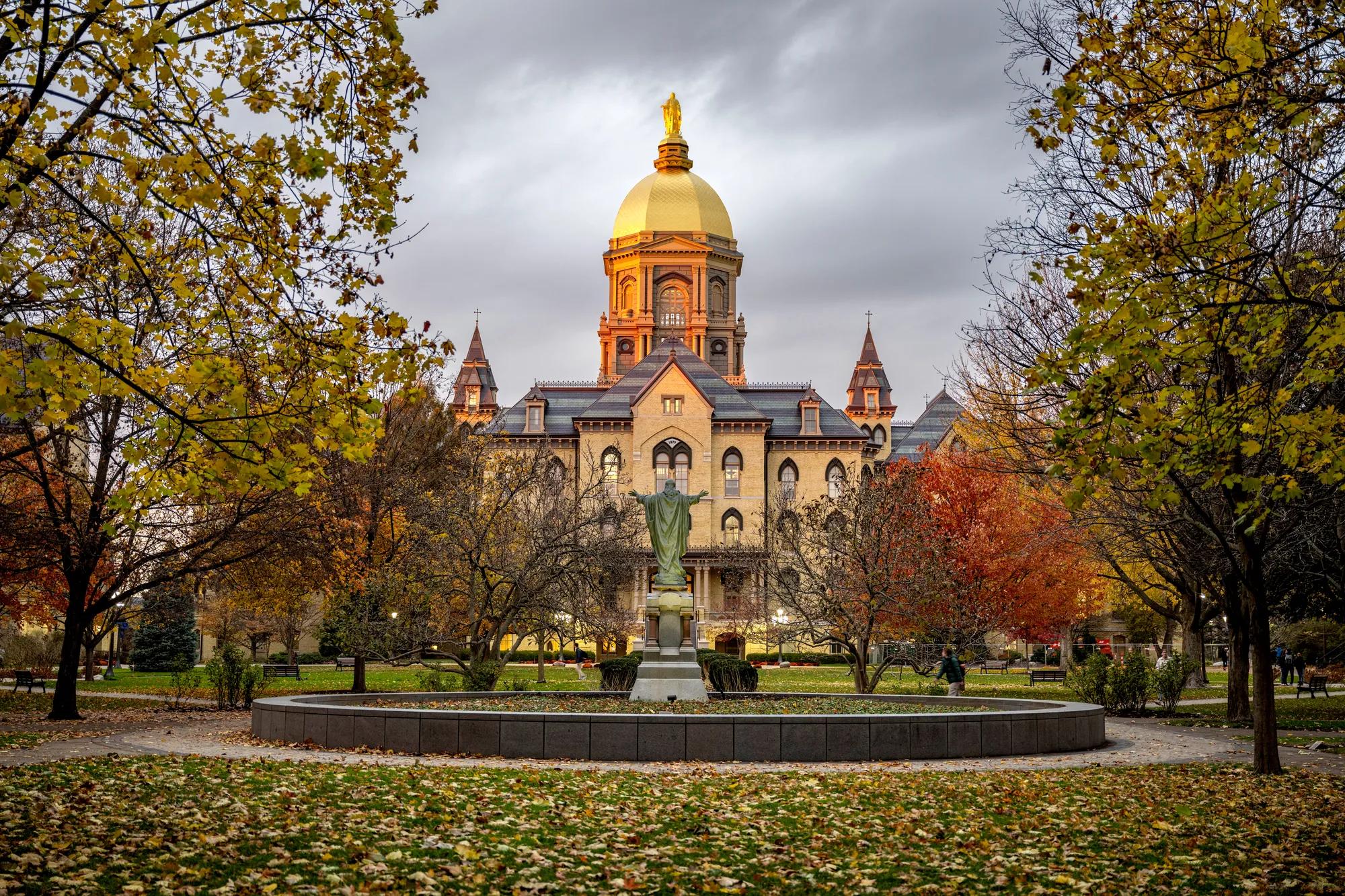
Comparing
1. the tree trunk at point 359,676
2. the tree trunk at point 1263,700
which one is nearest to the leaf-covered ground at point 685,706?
the tree trunk at point 1263,700

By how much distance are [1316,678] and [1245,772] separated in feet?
78.6

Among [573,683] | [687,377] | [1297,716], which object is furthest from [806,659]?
[1297,716]

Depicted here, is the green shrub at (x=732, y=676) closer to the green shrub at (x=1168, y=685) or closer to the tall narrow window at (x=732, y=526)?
the green shrub at (x=1168, y=685)

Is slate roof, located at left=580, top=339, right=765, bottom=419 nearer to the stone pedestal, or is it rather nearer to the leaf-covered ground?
the leaf-covered ground

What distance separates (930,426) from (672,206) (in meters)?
23.8

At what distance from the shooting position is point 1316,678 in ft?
115

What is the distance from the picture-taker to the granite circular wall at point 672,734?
15148 mm

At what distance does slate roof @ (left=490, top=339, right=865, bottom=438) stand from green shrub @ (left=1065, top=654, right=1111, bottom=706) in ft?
147

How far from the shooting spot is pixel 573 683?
3716 centimetres

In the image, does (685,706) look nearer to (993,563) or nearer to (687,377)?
(993,563)

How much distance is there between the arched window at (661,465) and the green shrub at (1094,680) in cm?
4402

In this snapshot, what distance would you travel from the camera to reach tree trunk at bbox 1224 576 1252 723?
23.8 metres

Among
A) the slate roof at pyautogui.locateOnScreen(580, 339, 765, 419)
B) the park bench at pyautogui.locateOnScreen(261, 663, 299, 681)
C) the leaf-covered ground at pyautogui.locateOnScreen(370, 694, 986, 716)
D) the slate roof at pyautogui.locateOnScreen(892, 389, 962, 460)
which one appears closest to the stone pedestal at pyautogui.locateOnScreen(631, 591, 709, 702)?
the leaf-covered ground at pyautogui.locateOnScreen(370, 694, 986, 716)

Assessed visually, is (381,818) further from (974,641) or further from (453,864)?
(974,641)
